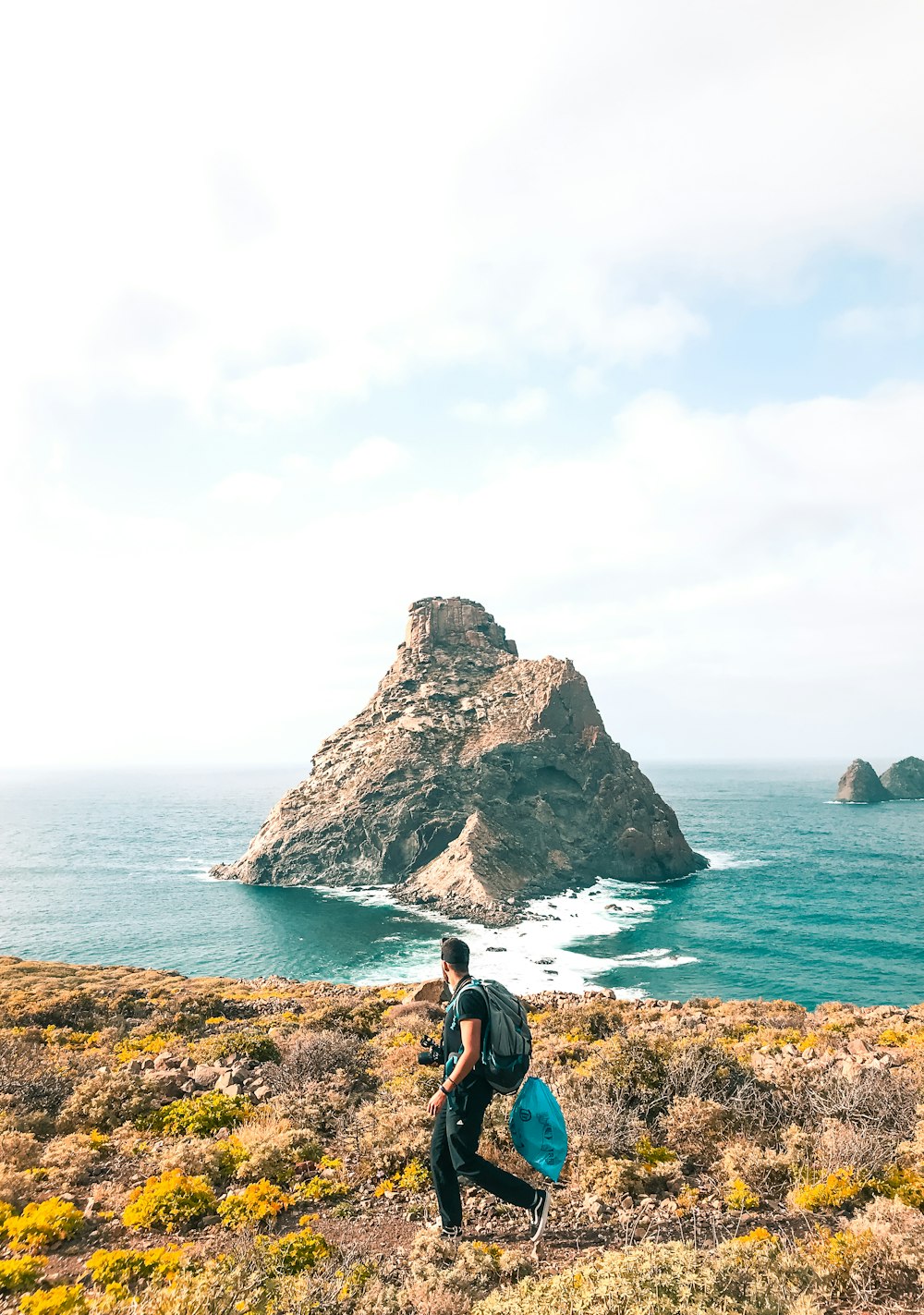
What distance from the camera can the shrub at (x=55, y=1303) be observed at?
4.88 metres

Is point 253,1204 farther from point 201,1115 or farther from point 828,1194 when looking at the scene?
point 828,1194

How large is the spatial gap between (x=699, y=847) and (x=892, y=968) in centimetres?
5432

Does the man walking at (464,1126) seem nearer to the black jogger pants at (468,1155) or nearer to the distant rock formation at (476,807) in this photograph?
the black jogger pants at (468,1155)

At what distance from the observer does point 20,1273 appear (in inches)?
216

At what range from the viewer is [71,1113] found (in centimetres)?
934

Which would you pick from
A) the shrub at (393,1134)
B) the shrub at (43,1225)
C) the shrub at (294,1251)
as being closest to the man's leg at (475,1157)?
the shrub at (294,1251)

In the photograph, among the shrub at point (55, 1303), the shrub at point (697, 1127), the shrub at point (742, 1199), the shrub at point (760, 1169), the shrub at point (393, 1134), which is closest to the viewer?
the shrub at point (55, 1303)

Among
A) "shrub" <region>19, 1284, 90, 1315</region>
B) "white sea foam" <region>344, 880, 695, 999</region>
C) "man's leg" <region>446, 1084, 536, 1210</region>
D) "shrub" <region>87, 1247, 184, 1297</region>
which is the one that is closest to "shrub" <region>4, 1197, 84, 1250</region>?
"shrub" <region>87, 1247, 184, 1297</region>

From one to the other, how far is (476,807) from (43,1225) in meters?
77.0

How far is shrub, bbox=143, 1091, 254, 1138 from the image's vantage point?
29.3ft

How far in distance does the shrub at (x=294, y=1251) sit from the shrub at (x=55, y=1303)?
1453mm

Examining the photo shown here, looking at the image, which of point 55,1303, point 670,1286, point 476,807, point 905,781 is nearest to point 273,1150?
point 55,1303

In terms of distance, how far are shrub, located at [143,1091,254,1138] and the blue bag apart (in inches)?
210

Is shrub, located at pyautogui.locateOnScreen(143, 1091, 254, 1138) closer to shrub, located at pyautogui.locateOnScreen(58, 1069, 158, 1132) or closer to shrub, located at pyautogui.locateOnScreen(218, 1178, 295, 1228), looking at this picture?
shrub, located at pyautogui.locateOnScreen(58, 1069, 158, 1132)
